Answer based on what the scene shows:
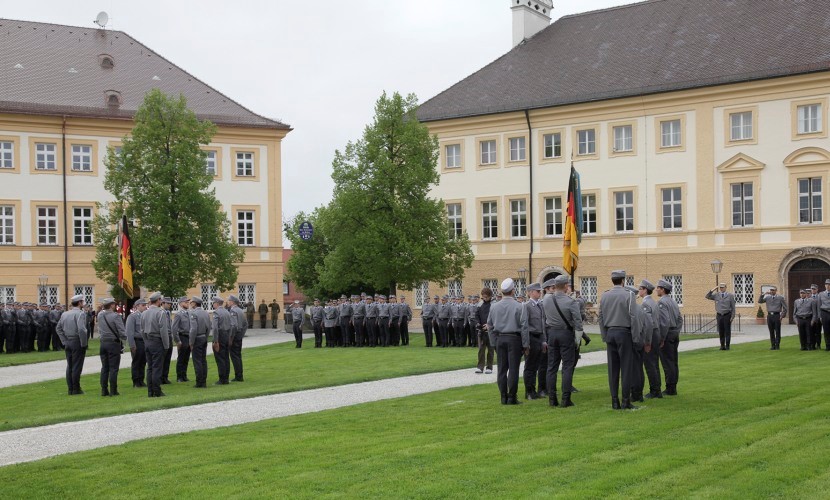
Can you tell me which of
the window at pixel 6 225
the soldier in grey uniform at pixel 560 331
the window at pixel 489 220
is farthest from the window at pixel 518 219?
the soldier in grey uniform at pixel 560 331

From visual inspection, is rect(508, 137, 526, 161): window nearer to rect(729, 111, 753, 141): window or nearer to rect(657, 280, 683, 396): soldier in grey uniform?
rect(729, 111, 753, 141): window

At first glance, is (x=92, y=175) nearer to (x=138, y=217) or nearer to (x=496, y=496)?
(x=138, y=217)

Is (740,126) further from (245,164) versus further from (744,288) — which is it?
(245,164)

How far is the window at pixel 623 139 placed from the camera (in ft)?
165

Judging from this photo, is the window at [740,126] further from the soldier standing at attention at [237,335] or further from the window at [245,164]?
the soldier standing at attention at [237,335]

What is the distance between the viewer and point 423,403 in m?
16.4

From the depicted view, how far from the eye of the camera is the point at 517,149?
2101 inches

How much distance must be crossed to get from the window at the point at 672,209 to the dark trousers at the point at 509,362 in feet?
111

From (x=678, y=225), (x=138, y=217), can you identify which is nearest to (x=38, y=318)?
(x=138, y=217)

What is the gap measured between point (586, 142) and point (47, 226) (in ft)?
83.3

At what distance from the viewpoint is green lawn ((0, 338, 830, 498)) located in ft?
31.0

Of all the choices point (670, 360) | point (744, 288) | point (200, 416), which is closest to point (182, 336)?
point (200, 416)

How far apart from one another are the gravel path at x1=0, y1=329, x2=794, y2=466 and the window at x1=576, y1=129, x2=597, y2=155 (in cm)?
3075

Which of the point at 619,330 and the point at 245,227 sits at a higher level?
the point at 245,227
